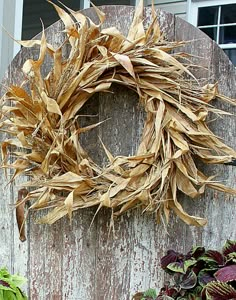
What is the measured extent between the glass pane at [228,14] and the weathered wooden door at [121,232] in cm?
206

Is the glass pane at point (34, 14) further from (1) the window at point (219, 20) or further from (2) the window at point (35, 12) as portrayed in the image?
(1) the window at point (219, 20)

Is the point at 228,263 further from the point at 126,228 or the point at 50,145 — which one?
the point at 50,145

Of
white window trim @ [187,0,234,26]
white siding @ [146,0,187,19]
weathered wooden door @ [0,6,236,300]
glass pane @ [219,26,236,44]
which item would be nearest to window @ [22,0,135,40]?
white siding @ [146,0,187,19]

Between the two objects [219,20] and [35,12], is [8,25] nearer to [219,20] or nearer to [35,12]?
[219,20]

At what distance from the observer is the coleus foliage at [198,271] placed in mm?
1028

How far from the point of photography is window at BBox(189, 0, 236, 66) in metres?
3.12

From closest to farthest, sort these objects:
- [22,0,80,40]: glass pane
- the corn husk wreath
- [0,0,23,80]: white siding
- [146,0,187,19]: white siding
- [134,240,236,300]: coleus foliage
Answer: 1. [134,240,236,300]: coleus foliage
2. the corn husk wreath
3. [0,0,23,80]: white siding
4. [146,0,187,19]: white siding
5. [22,0,80,40]: glass pane

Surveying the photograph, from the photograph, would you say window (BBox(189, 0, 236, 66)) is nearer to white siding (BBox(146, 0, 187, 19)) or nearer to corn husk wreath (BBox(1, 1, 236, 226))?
white siding (BBox(146, 0, 187, 19))

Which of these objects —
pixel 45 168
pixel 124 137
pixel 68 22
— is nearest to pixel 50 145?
pixel 45 168

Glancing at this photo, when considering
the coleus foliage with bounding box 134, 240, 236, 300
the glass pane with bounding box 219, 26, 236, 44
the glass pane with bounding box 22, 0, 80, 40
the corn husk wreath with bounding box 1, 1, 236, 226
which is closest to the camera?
the coleus foliage with bounding box 134, 240, 236, 300

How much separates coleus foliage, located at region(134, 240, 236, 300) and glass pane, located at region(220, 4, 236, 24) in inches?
91.6

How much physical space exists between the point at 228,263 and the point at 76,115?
1.66ft

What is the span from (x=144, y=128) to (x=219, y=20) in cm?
219

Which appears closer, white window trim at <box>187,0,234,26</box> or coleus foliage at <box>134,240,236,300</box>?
coleus foliage at <box>134,240,236,300</box>
